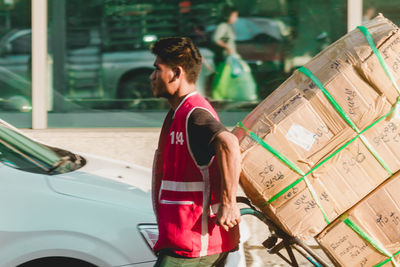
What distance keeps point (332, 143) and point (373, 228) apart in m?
0.43

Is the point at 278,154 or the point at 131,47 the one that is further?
the point at 131,47

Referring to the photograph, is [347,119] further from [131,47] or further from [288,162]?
[131,47]

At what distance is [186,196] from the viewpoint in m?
2.50

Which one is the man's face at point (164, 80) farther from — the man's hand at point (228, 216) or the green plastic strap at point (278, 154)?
the man's hand at point (228, 216)

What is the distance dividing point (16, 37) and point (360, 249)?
5.86m

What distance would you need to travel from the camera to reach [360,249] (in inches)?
105

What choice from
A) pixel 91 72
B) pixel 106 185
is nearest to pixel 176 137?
pixel 106 185

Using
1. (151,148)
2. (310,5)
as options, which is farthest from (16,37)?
(310,5)

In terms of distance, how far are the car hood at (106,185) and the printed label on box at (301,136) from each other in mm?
992

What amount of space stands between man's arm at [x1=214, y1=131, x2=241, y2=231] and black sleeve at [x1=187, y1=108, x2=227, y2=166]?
54 millimetres

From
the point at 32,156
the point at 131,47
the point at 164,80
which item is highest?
the point at 131,47

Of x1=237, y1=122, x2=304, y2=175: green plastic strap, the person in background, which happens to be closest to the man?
x1=237, y1=122, x2=304, y2=175: green plastic strap

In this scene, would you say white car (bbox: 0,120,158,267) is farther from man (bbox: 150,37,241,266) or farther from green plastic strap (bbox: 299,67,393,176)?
green plastic strap (bbox: 299,67,393,176)

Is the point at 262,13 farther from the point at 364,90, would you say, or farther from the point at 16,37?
the point at 364,90
